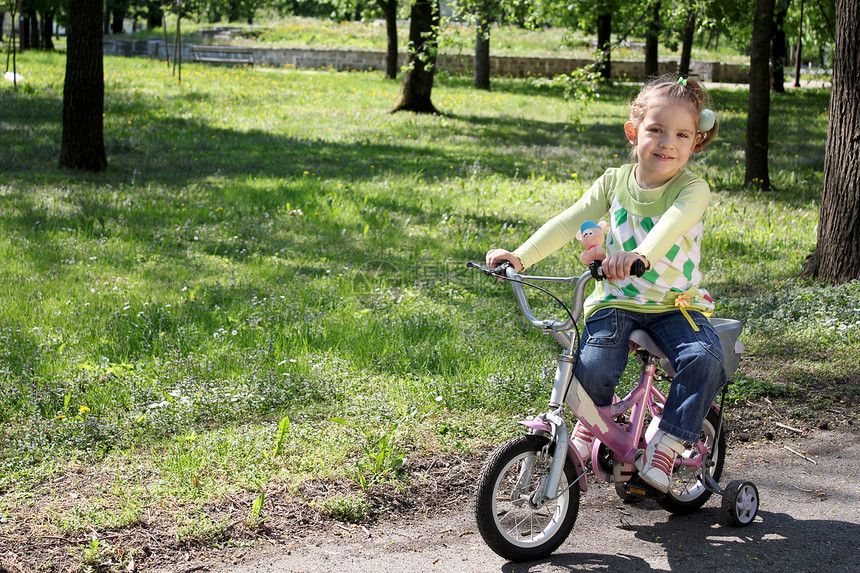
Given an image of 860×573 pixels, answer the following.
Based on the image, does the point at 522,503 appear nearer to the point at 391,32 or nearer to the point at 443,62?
the point at 391,32

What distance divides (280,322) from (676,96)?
3514mm

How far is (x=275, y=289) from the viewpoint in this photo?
6.73 meters

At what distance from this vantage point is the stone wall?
3209cm

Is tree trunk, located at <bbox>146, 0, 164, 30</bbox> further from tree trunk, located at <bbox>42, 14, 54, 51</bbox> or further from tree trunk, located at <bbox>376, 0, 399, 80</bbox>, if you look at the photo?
tree trunk, located at <bbox>376, 0, 399, 80</bbox>

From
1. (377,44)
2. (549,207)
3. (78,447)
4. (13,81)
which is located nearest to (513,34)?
(377,44)

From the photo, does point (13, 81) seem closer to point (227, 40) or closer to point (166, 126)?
point (166, 126)

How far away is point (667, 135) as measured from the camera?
3.21 m

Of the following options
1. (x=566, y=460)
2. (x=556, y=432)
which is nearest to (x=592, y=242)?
(x=556, y=432)

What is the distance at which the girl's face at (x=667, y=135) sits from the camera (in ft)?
10.5

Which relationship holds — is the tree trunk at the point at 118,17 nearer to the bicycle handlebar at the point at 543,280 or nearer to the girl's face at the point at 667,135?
the girl's face at the point at 667,135

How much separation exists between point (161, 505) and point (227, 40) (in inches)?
1425

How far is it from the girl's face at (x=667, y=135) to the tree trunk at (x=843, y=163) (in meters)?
3.97

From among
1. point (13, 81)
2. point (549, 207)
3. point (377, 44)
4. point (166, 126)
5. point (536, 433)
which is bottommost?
point (536, 433)

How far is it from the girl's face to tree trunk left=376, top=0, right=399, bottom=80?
22.4 meters
